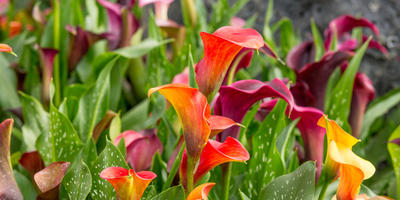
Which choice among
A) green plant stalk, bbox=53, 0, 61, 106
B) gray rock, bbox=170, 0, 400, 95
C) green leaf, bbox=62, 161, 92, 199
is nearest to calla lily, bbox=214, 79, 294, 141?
green leaf, bbox=62, 161, 92, 199

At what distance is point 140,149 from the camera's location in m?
0.54

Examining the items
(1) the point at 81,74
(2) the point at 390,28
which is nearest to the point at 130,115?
(1) the point at 81,74

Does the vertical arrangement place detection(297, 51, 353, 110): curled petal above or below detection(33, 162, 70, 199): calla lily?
above

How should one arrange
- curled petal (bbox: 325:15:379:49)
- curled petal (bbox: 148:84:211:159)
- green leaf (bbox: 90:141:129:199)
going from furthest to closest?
curled petal (bbox: 325:15:379:49)
green leaf (bbox: 90:141:129:199)
curled petal (bbox: 148:84:211:159)

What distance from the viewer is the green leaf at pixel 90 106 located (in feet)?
2.00

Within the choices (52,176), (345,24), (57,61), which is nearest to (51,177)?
→ (52,176)

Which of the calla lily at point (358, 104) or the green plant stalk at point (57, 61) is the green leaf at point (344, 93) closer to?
the calla lily at point (358, 104)

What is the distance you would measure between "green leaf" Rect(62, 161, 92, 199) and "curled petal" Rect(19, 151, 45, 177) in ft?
0.26

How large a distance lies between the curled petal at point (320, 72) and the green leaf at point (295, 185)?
0.68ft

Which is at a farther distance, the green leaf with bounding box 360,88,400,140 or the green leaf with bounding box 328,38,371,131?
the green leaf with bounding box 360,88,400,140

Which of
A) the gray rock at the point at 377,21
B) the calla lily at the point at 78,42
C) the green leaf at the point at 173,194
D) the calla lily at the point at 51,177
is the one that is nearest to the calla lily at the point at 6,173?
the calla lily at the point at 51,177

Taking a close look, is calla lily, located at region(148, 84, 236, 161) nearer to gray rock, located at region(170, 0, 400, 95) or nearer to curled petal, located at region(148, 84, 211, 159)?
curled petal, located at region(148, 84, 211, 159)

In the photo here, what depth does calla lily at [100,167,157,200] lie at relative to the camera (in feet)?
1.23

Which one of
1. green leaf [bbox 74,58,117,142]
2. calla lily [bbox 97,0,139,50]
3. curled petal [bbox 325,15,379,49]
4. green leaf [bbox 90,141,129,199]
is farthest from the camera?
calla lily [bbox 97,0,139,50]
